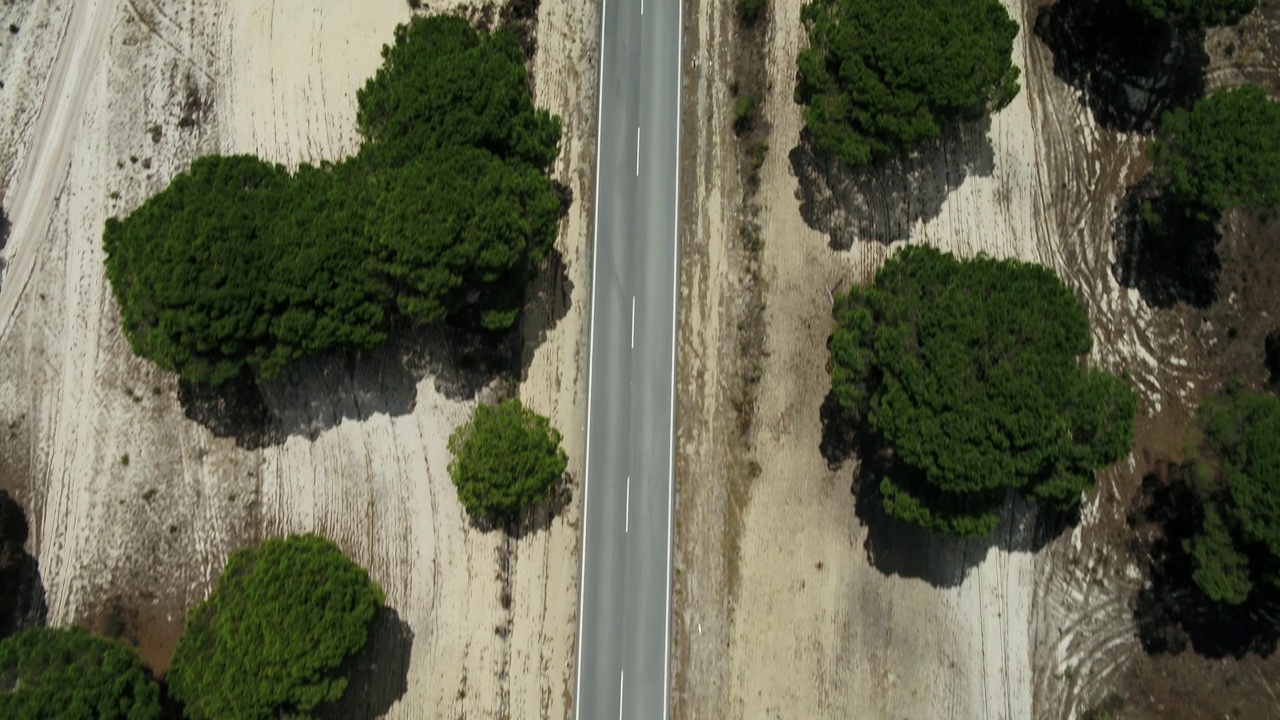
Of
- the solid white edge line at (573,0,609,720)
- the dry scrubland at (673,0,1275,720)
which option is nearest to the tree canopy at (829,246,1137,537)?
the dry scrubland at (673,0,1275,720)

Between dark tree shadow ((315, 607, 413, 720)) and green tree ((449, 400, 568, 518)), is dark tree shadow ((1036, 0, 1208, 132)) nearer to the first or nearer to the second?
green tree ((449, 400, 568, 518))

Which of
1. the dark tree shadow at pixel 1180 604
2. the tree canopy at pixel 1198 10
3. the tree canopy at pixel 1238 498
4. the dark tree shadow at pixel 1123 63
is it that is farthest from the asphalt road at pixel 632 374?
the tree canopy at pixel 1238 498

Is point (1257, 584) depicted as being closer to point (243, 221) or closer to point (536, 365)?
point (536, 365)

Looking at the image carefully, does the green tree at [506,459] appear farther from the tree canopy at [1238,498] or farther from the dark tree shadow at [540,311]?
the tree canopy at [1238,498]

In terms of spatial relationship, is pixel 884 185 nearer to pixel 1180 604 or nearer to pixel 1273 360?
pixel 1273 360

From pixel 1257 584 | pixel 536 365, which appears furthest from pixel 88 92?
pixel 1257 584

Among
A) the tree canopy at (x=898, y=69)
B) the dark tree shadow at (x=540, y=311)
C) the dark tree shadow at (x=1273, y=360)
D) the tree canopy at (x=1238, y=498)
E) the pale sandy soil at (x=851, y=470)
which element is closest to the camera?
the tree canopy at (x=1238, y=498)
